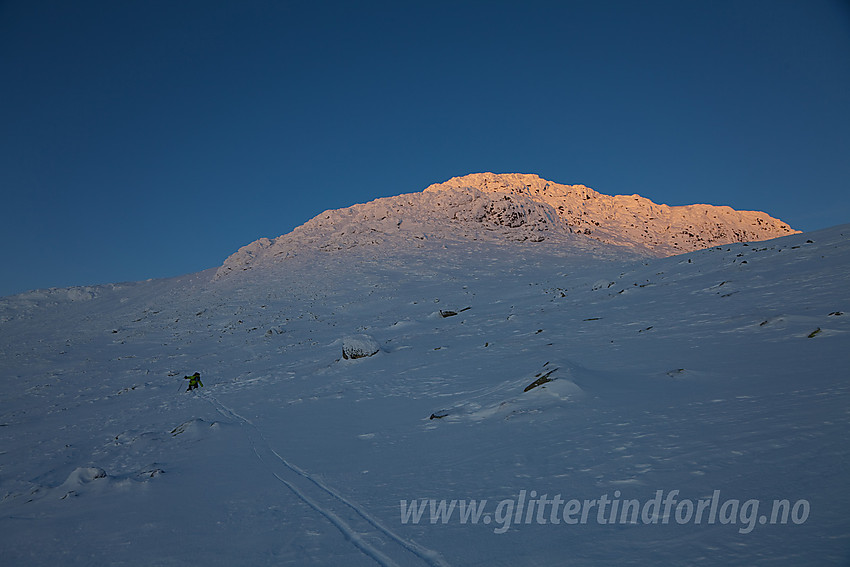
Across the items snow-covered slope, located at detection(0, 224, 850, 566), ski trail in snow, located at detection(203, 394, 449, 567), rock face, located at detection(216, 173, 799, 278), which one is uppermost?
rock face, located at detection(216, 173, 799, 278)

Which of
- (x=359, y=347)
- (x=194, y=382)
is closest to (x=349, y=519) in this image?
(x=359, y=347)

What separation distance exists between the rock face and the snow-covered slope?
3461 centimetres

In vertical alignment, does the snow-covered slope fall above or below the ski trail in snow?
above

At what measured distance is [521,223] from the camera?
202 feet

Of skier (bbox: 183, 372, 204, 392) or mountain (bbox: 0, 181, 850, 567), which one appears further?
skier (bbox: 183, 372, 204, 392)

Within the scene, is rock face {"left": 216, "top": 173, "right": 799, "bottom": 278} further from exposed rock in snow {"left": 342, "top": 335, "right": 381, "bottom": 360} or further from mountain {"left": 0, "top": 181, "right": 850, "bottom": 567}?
exposed rock in snow {"left": 342, "top": 335, "right": 381, "bottom": 360}

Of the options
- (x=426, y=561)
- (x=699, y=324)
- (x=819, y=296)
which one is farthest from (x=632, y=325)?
(x=426, y=561)

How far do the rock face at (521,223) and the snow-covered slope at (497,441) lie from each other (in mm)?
34607

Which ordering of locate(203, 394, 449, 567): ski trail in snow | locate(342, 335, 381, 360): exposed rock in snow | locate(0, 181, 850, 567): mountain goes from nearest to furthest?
1. locate(0, 181, 850, 567): mountain
2. locate(203, 394, 449, 567): ski trail in snow
3. locate(342, 335, 381, 360): exposed rock in snow

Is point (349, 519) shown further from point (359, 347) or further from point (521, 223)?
point (521, 223)

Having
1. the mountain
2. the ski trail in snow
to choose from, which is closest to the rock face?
the mountain

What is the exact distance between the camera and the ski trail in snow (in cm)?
465

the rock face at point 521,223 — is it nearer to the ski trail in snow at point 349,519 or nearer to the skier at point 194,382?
the skier at point 194,382

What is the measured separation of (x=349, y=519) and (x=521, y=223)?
58.7m
